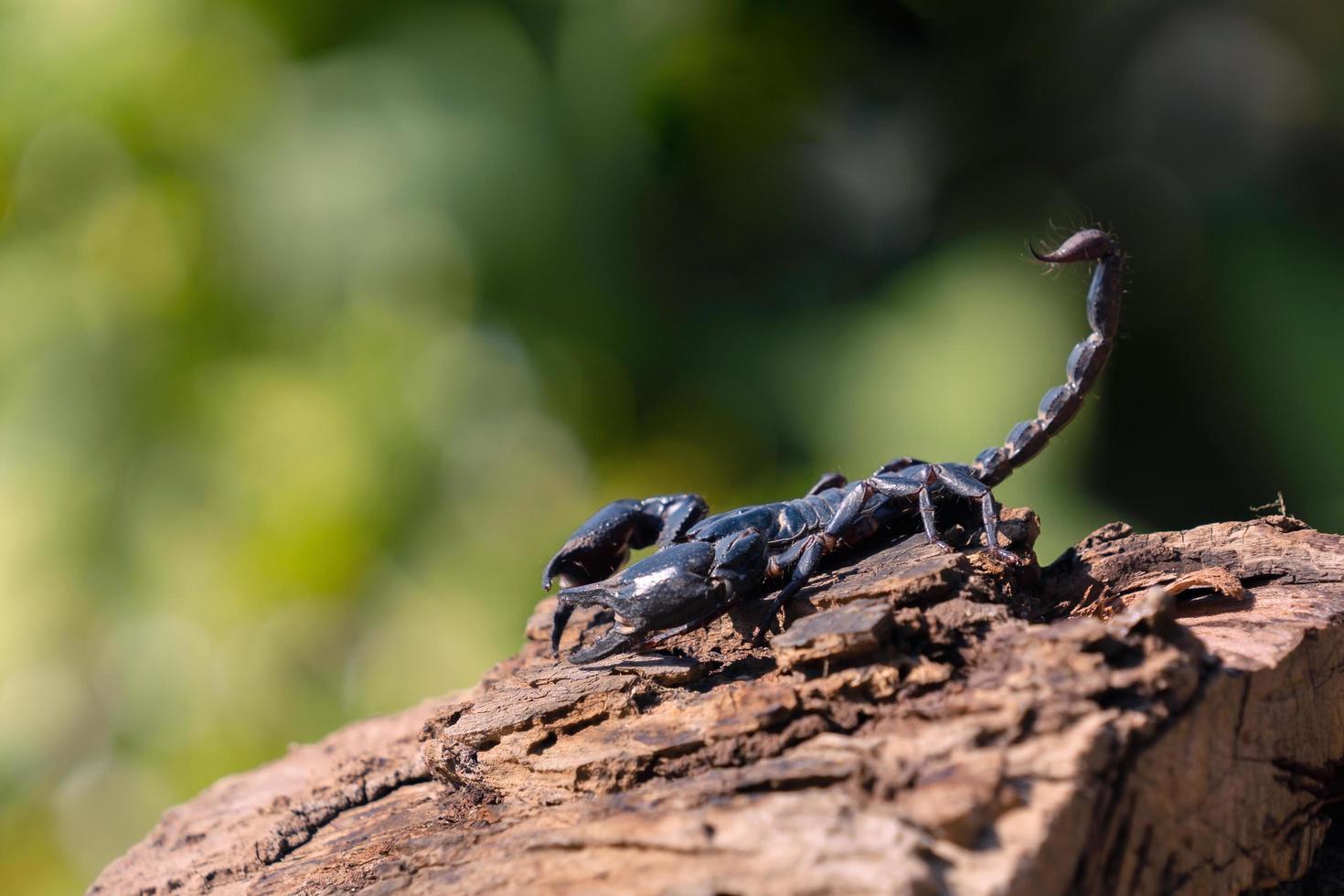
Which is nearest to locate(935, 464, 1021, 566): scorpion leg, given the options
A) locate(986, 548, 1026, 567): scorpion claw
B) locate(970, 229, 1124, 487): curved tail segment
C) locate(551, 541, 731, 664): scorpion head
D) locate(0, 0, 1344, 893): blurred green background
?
locate(986, 548, 1026, 567): scorpion claw

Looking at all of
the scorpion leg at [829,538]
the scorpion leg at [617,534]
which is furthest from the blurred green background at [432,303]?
the scorpion leg at [829,538]

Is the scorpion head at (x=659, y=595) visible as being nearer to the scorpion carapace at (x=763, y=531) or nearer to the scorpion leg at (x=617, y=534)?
the scorpion carapace at (x=763, y=531)

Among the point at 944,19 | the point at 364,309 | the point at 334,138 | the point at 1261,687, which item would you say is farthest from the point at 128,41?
the point at 1261,687


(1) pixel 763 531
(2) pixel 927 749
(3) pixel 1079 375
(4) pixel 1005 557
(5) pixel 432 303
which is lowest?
(2) pixel 927 749

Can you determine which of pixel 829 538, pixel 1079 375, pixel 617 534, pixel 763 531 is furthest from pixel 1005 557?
pixel 617 534

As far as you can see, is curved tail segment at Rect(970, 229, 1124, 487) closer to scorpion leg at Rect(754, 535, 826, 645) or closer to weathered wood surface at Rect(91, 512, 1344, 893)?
weathered wood surface at Rect(91, 512, 1344, 893)

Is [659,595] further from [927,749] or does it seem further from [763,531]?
[927,749]

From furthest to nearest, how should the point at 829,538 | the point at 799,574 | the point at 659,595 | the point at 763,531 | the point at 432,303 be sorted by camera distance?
the point at 432,303 → the point at 763,531 → the point at 829,538 → the point at 799,574 → the point at 659,595
